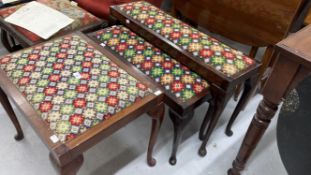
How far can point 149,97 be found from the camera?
906mm

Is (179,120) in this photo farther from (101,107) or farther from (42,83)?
(42,83)

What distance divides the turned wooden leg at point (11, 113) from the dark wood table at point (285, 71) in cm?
101

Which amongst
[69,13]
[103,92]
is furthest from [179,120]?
[69,13]

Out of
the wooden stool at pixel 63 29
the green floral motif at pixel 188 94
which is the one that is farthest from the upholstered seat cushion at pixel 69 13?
the green floral motif at pixel 188 94

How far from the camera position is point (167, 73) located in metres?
1.08

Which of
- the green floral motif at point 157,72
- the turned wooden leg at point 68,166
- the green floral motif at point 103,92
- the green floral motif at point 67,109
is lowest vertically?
the turned wooden leg at point 68,166

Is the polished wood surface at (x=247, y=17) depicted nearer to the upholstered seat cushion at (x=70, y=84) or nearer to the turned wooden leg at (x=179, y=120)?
the turned wooden leg at (x=179, y=120)

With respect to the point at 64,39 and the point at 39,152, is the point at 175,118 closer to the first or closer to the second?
the point at 64,39

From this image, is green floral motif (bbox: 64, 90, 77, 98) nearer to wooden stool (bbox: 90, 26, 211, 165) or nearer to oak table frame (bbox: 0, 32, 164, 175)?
oak table frame (bbox: 0, 32, 164, 175)

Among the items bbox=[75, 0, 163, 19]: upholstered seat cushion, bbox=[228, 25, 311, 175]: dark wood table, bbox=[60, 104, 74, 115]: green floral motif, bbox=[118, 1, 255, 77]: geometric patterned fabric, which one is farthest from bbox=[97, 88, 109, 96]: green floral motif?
bbox=[75, 0, 163, 19]: upholstered seat cushion

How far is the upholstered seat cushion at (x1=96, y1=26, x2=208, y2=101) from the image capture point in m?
1.04

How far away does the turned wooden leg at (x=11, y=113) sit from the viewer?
109 cm

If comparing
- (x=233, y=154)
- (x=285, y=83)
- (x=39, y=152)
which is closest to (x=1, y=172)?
(x=39, y=152)

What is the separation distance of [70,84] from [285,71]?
69 cm
